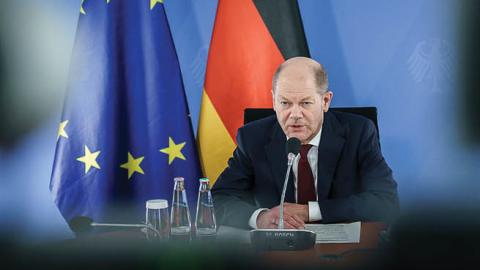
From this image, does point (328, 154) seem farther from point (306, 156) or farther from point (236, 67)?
point (236, 67)

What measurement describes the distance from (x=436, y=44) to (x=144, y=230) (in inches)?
81.4

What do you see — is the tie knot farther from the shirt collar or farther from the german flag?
the german flag

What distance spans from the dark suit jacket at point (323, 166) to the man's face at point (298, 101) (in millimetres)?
84

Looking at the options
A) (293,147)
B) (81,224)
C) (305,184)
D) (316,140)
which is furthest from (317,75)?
(81,224)

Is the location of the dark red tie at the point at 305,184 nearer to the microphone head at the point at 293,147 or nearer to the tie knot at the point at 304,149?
the tie knot at the point at 304,149

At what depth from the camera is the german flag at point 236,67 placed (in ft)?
8.89

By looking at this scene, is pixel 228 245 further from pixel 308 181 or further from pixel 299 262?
pixel 308 181

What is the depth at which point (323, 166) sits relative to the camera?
210 cm

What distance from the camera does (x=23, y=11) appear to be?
3072mm

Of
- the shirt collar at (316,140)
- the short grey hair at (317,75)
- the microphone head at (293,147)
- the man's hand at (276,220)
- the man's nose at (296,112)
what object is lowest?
the man's hand at (276,220)

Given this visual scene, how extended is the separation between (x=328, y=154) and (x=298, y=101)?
254 mm

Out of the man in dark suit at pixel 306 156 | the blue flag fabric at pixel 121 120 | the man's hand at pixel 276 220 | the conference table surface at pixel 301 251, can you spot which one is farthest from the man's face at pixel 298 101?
the blue flag fabric at pixel 121 120

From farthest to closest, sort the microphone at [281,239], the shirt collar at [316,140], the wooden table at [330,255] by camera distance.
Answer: the shirt collar at [316,140] < the microphone at [281,239] < the wooden table at [330,255]

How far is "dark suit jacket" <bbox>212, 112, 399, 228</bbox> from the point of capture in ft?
6.79
